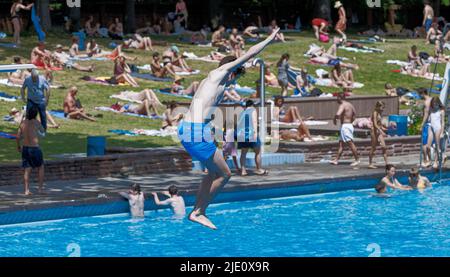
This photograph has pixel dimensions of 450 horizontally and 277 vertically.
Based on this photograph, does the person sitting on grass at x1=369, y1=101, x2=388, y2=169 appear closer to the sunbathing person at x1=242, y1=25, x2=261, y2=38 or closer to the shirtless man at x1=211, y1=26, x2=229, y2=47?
the shirtless man at x1=211, y1=26, x2=229, y2=47

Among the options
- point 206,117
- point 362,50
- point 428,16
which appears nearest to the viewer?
point 206,117

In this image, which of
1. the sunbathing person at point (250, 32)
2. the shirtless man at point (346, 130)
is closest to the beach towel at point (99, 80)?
the shirtless man at point (346, 130)

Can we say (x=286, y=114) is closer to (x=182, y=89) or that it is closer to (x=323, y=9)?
(x=182, y=89)

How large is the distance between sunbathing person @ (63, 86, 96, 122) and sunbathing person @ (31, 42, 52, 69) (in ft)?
15.6

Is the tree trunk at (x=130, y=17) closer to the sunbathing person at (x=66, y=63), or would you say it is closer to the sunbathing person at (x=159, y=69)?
the sunbathing person at (x=159, y=69)

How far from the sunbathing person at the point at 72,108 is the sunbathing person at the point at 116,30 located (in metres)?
12.9

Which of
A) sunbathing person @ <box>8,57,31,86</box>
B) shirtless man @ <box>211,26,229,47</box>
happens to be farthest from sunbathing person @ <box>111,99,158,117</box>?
shirtless man @ <box>211,26,229,47</box>

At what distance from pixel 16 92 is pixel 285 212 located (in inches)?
406

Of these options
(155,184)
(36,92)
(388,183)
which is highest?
(36,92)

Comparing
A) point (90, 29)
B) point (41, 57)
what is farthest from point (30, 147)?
point (90, 29)

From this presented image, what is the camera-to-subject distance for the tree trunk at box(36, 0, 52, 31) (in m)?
37.9

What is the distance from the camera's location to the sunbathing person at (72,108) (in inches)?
985

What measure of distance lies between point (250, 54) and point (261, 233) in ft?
19.3

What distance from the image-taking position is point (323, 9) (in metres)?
45.3
